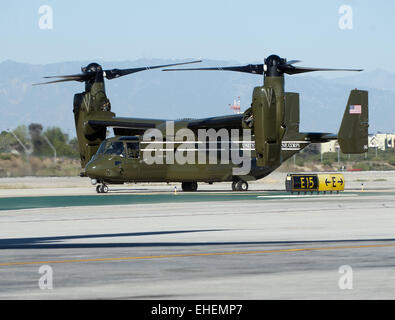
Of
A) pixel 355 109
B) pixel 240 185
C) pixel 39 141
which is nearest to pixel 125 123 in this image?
pixel 240 185

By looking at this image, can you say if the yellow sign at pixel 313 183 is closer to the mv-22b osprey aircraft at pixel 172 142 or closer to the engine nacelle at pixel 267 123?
the mv-22b osprey aircraft at pixel 172 142

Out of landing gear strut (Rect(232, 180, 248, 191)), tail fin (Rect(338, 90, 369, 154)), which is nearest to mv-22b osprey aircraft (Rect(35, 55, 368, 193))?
tail fin (Rect(338, 90, 369, 154))

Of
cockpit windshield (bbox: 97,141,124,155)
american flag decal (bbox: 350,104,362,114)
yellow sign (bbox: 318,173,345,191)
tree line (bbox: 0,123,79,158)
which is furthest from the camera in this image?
tree line (bbox: 0,123,79,158)

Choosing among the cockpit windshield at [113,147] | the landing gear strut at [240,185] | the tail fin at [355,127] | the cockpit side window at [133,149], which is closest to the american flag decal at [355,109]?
the tail fin at [355,127]

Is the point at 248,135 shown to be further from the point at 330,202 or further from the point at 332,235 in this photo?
the point at 332,235

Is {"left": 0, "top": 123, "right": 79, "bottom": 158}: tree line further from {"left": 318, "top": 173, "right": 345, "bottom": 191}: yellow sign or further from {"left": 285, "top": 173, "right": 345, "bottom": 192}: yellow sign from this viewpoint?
{"left": 318, "top": 173, "right": 345, "bottom": 191}: yellow sign

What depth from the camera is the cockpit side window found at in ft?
168

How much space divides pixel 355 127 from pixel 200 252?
34669mm

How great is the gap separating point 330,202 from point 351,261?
2384 centimetres

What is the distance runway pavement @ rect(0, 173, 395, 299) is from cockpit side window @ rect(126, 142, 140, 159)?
1408 cm

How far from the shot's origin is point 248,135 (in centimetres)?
5200

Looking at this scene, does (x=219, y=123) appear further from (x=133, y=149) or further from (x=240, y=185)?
(x=240, y=185)

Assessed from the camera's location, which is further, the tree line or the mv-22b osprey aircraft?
the tree line
